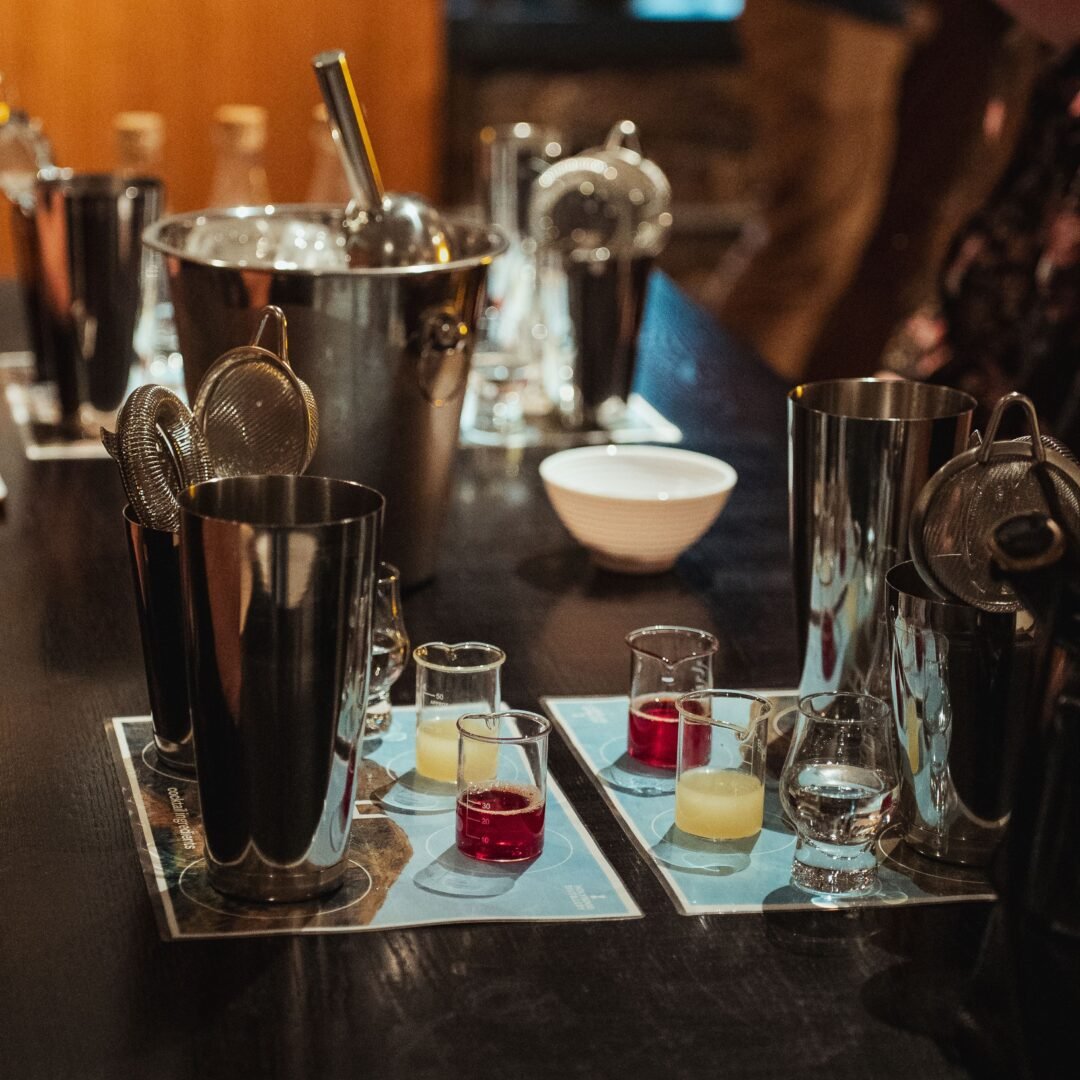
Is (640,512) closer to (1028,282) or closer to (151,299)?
(151,299)

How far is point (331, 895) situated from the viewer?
80cm

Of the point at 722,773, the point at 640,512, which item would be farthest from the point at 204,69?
the point at 722,773

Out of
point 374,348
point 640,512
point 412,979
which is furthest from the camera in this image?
point 640,512

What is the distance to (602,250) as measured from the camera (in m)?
1.71

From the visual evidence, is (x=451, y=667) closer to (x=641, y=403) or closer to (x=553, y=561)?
(x=553, y=561)

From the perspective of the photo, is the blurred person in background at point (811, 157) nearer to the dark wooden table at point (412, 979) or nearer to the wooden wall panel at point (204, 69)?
the wooden wall panel at point (204, 69)

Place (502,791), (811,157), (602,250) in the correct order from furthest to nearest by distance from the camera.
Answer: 1. (811,157)
2. (602,250)
3. (502,791)

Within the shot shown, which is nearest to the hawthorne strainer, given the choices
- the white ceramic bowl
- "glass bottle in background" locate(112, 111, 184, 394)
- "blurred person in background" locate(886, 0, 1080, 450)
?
the white ceramic bowl

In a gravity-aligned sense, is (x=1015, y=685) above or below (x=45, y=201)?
below

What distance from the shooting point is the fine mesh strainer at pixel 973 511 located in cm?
81

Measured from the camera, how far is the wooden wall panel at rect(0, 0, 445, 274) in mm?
3512

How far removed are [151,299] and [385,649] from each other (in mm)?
900

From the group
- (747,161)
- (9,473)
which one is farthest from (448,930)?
(747,161)

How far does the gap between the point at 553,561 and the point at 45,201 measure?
2.00 ft
